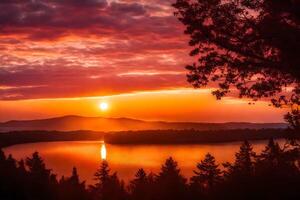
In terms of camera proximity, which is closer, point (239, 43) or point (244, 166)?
point (239, 43)

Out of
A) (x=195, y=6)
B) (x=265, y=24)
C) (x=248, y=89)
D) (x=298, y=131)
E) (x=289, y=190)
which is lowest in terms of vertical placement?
(x=289, y=190)

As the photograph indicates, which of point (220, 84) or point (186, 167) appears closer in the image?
point (220, 84)

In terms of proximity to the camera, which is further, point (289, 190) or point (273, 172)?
point (273, 172)

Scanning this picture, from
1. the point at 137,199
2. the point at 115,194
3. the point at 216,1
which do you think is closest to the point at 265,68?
the point at 216,1

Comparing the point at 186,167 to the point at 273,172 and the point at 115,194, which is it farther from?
the point at 273,172

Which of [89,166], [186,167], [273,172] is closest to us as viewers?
[273,172]

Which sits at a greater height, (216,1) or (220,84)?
(216,1)

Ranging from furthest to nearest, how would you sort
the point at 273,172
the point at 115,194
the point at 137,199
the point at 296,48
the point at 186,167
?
the point at 186,167, the point at 115,194, the point at 137,199, the point at 273,172, the point at 296,48

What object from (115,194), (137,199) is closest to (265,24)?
(137,199)

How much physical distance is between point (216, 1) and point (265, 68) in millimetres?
3191

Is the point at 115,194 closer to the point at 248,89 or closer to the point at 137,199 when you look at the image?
the point at 137,199

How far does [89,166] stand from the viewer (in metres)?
144

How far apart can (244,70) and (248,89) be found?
99cm

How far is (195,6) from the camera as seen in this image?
1711cm
